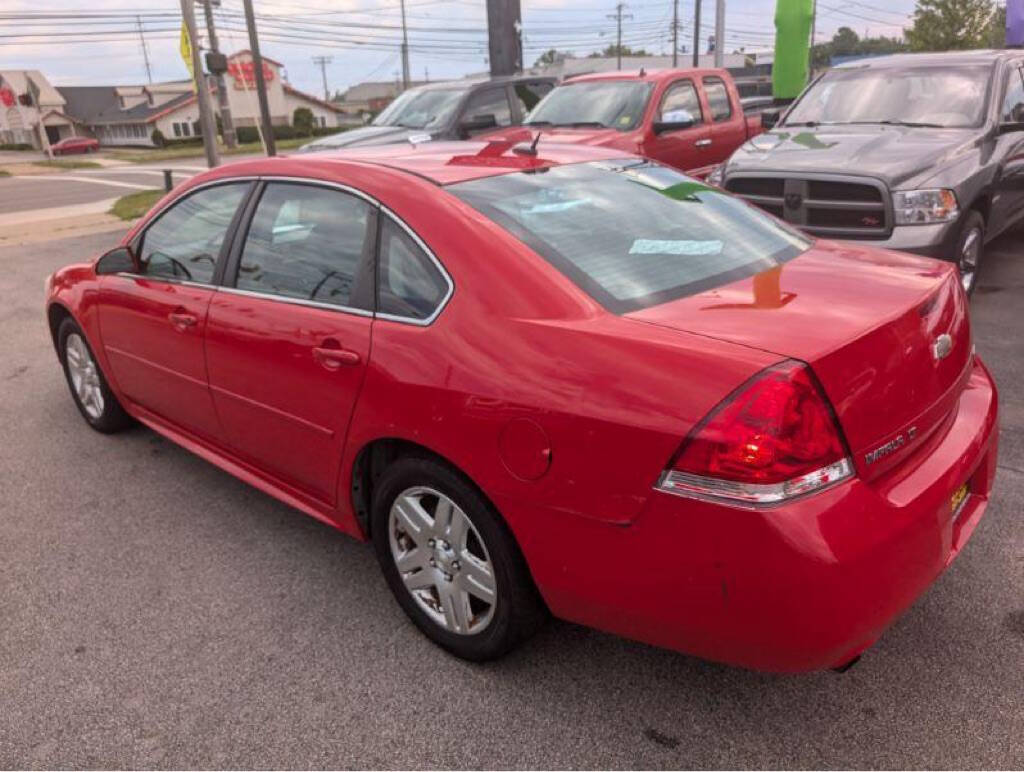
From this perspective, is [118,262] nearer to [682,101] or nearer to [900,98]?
[900,98]

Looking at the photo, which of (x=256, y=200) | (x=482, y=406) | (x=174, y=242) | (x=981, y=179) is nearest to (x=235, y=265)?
(x=256, y=200)

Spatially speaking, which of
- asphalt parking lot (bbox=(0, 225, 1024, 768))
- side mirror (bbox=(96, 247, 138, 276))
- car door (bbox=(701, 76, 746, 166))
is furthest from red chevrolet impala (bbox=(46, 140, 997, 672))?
car door (bbox=(701, 76, 746, 166))

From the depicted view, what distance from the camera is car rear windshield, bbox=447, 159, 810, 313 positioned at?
2.48 metres

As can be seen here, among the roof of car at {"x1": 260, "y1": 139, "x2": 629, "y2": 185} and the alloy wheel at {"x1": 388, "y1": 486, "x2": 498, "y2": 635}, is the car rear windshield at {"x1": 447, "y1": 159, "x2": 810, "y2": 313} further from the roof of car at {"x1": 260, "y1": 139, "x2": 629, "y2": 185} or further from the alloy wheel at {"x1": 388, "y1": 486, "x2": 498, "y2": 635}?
the alloy wheel at {"x1": 388, "y1": 486, "x2": 498, "y2": 635}

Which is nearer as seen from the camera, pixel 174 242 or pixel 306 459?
pixel 306 459

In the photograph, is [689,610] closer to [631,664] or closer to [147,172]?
[631,664]

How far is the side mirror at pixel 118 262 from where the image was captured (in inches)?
156

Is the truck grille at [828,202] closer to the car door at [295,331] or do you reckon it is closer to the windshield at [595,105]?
the windshield at [595,105]

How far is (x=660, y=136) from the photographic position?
894 cm

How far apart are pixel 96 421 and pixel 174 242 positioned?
154 centimetres

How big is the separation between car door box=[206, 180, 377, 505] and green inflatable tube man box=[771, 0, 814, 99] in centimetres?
1650

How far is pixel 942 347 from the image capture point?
236 centimetres

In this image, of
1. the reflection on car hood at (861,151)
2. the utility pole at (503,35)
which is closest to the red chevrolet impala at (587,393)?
the reflection on car hood at (861,151)

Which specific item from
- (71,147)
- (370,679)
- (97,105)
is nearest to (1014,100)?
(370,679)
